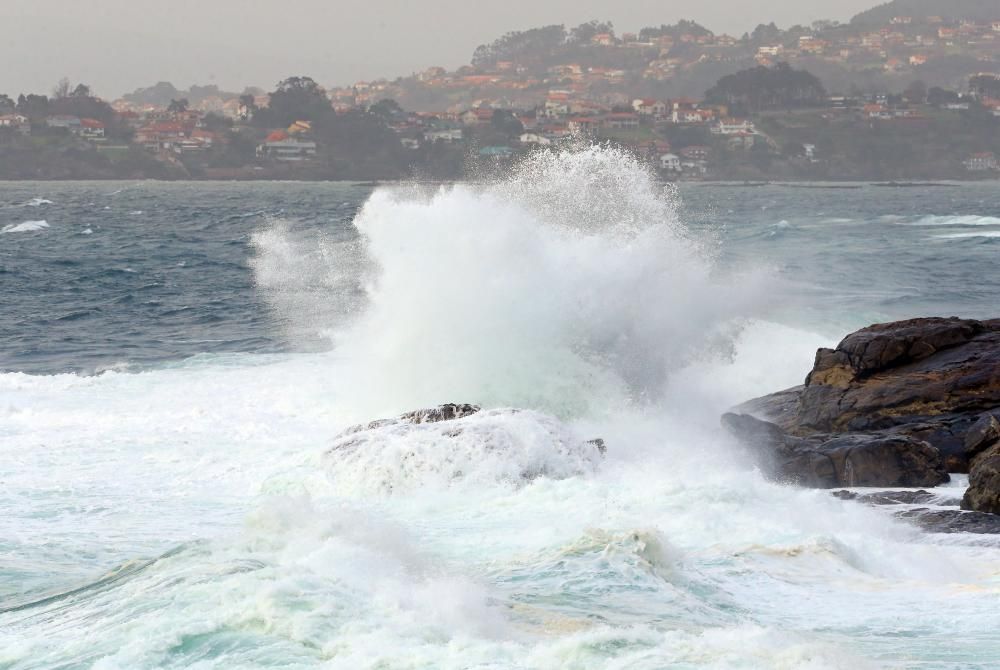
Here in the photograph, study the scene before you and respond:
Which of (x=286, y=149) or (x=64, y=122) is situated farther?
(x=64, y=122)

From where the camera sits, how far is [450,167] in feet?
455

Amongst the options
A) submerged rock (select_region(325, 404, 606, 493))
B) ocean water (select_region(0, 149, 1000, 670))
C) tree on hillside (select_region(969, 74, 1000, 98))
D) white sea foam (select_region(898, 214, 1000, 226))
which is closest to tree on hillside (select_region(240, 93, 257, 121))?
tree on hillside (select_region(969, 74, 1000, 98))

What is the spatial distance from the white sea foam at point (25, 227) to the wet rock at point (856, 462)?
50613 millimetres

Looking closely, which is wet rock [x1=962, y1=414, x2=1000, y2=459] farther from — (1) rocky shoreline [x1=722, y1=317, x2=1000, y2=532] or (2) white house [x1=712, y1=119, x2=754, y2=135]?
(2) white house [x1=712, y1=119, x2=754, y2=135]

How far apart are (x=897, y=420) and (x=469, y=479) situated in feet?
16.3

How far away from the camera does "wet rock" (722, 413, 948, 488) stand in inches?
488

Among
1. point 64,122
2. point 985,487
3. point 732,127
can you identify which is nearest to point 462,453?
point 985,487

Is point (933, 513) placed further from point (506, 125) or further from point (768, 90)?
point (768, 90)

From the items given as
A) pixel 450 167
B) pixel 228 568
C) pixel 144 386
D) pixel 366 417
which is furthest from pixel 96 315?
pixel 450 167

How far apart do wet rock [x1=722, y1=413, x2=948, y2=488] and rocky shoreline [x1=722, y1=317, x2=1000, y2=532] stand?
0.04 feet

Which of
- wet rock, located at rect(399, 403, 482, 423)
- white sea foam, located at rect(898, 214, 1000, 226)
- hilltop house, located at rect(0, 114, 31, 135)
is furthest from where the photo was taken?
hilltop house, located at rect(0, 114, 31, 135)

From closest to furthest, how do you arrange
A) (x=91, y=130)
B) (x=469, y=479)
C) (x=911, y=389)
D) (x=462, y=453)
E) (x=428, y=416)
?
(x=469, y=479) < (x=462, y=453) < (x=911, y=389) < (x=428, y=416) < (x=91, y=130)

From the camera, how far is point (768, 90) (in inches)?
7170

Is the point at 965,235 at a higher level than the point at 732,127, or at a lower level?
lower
